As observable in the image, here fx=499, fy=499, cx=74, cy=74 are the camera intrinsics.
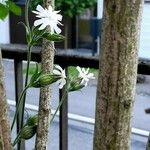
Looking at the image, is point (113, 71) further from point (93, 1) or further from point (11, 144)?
point (93, 1)

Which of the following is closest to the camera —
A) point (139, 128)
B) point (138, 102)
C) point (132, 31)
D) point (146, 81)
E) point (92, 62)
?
point (132, 31)

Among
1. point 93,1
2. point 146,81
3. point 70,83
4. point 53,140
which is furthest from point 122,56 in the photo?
point 93,1

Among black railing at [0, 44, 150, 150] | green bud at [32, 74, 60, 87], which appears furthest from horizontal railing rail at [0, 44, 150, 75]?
green bud at [32, 74, 60, 87]

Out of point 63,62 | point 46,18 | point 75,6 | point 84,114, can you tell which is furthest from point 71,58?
point 75,6

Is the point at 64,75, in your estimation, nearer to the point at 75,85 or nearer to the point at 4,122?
the point at 75,85

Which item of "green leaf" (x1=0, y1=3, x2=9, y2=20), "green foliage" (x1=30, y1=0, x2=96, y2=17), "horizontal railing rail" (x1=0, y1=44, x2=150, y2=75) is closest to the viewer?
"green leaf" (x1=0, y1=3, x2=9, y2=20)

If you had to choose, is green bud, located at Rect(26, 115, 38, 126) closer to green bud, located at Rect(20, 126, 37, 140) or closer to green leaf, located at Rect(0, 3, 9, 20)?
green bud, located at Rect(20, 126, 37, 140)
